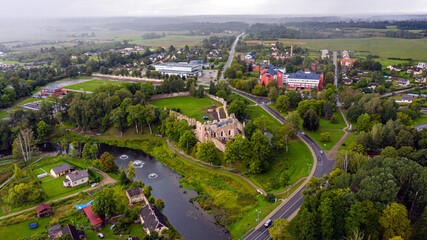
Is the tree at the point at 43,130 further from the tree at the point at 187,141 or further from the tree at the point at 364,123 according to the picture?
the tree at the point at 364,123

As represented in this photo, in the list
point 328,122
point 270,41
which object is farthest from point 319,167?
point 270,41

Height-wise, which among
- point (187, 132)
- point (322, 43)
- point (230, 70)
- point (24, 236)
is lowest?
point (24, 236)

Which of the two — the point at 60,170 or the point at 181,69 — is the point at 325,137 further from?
the point at 181,69

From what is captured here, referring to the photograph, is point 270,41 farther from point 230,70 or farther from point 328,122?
point 328,122

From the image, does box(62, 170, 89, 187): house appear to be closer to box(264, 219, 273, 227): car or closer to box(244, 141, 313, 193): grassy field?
box(244, 141, 313, 193): grassy field

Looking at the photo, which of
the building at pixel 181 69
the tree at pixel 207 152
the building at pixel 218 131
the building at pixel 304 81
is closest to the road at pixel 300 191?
the building at pixel 218 131

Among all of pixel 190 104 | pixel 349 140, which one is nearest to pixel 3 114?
pixel 190 104
